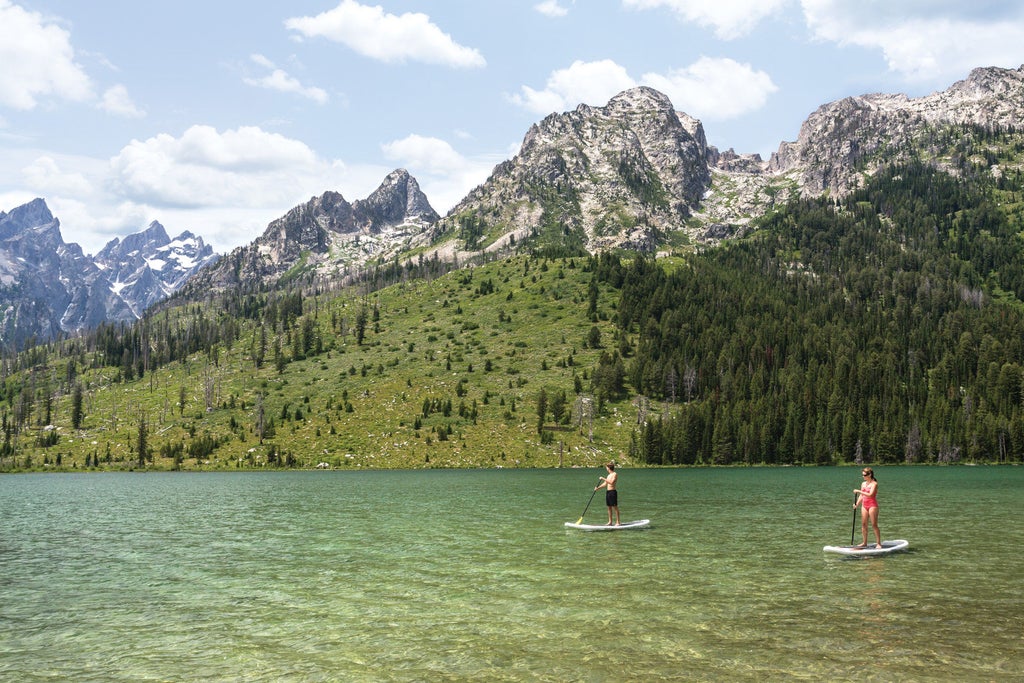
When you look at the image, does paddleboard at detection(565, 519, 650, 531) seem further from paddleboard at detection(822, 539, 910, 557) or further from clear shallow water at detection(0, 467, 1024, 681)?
paddleboard at detection(822, 539, 910, 557)

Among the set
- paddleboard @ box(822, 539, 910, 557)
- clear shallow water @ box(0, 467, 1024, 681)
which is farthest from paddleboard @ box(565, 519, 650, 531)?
paddleboard @ box(822, 539, 910, 557)

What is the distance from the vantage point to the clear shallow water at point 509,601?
16094mm

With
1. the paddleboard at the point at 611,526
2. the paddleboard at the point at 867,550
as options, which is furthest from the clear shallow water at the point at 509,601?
the paddleboard at the point at 611,526

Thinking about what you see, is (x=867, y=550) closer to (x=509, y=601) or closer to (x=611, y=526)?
(x=611, y=526)

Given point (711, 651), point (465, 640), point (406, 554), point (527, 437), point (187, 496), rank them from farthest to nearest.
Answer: point (527, 437)
point (187, 496)
point (406, 554)
point (465, 640)
point (711, 651)

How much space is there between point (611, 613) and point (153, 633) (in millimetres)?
14195

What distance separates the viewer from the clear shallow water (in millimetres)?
16094

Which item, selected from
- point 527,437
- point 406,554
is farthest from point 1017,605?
point 527,437

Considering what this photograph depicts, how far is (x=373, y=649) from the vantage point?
690 inches

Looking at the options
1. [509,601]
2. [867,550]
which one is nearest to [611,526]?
[867,550]

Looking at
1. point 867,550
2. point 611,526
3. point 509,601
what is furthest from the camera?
point 611,526

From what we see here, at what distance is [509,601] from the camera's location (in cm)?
2267

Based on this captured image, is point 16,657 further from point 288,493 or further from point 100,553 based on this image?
point 288,493

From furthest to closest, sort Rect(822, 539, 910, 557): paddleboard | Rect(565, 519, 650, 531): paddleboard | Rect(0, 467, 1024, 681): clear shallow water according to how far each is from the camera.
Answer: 1. Rect(565, 519, 650, 531): paddleboard
2. Rect(822, 539, 910, 557): paddleboard
3. Rect(0, 467, 1024, 681): clear shallow water
